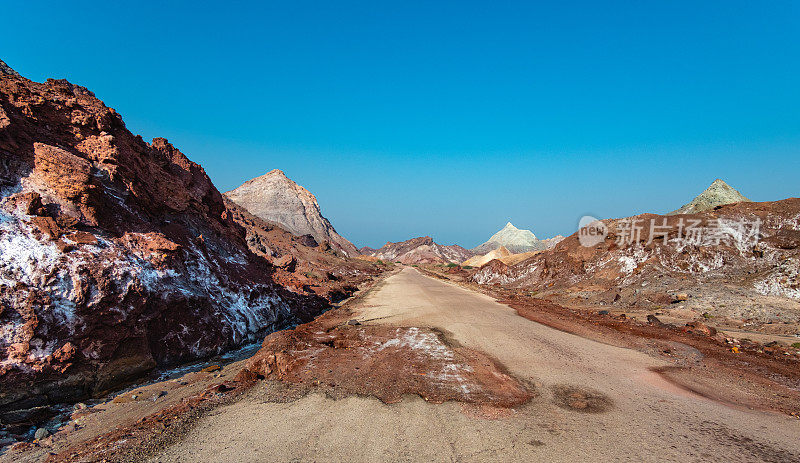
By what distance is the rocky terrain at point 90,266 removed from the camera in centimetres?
548

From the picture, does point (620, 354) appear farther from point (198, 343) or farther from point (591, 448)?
point (198, 343)

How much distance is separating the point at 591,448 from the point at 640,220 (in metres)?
21.7

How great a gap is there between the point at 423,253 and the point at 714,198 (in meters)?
67.1

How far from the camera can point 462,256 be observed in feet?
322

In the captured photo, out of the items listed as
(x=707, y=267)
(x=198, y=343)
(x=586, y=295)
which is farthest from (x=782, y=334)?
(x=198, y=343)

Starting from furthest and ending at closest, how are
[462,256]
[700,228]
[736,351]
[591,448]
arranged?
[462,256]
[700,228]
[736,351]
[591,448]

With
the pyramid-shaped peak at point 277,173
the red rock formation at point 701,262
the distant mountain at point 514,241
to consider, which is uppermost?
the pyramid-shaped peak at point 277,173

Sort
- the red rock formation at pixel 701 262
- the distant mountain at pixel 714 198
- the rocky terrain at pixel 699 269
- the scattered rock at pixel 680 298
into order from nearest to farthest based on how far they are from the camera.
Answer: the rocky terrain at pixel 699 269 < the red rock formation at pixel 701 262 < the scattered rock at pixel 680 298 < the distant mountain at pixel 714 198

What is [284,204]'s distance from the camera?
3088 inches

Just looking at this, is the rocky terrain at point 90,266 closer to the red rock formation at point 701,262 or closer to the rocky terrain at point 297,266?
the rocky terrain at point 297,266

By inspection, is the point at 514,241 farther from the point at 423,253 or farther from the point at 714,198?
the point at 714,198

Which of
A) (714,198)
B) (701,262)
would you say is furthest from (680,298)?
(714,198)

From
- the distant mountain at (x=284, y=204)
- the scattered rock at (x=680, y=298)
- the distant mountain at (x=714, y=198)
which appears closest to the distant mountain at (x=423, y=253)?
the distant mountain at (x=284, y=204)

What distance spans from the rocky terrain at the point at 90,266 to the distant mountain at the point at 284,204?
62059 millimetres
